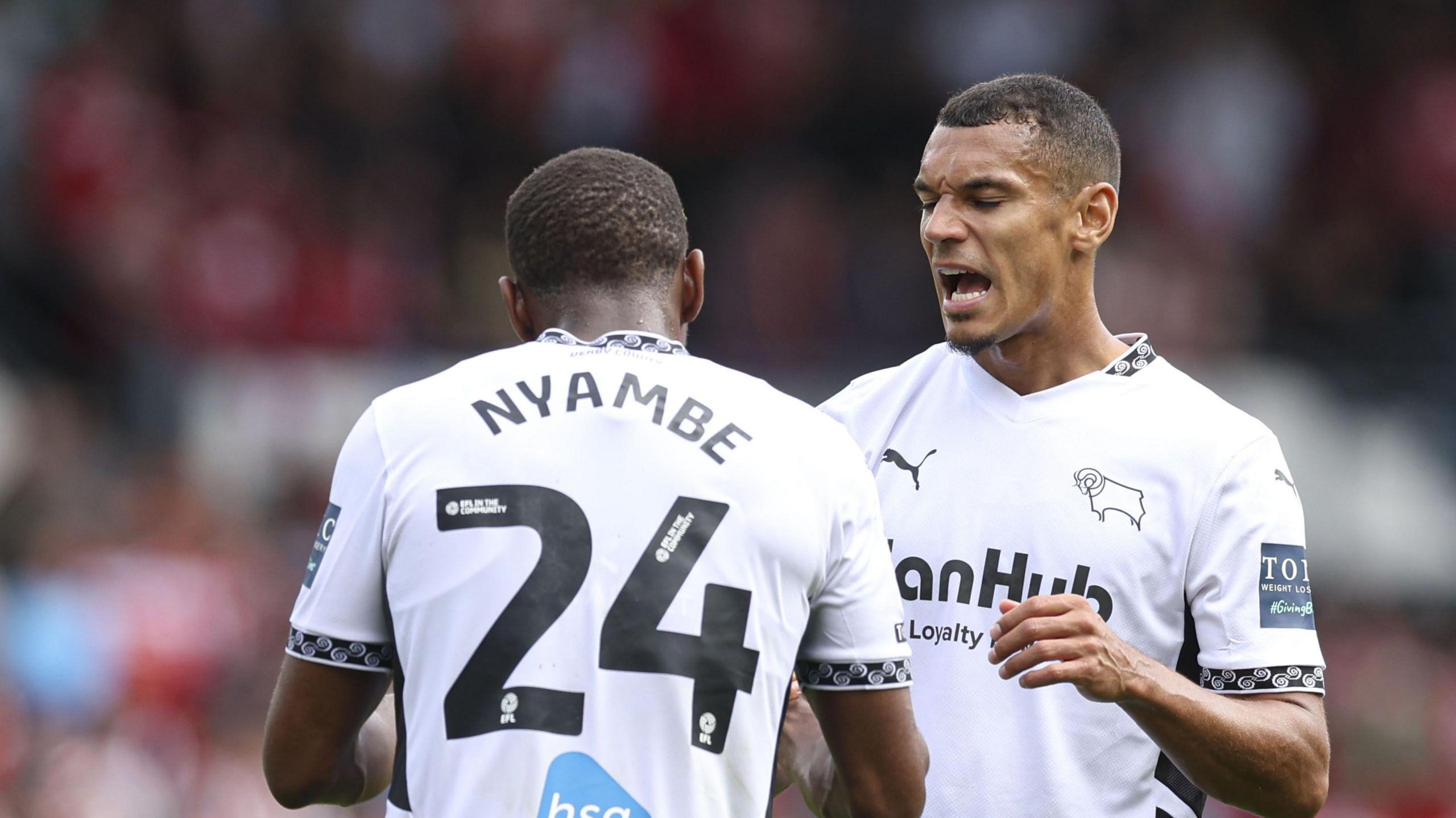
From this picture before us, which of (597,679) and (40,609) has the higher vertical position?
(40,609)

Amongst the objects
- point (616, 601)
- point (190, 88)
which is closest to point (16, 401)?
point (190, 88)

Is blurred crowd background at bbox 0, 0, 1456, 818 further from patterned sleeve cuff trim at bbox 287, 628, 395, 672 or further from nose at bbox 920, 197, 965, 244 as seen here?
patterned sleeve cuff trim at bbox 287, 628, 395, 672

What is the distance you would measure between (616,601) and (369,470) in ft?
1.58

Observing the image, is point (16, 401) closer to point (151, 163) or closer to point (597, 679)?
point (151, 163)

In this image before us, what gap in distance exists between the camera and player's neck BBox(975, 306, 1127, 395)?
4105 mm

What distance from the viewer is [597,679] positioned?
3.10 meters

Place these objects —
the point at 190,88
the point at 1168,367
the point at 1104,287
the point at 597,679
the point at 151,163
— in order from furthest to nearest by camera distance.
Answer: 1. the point at 190,88
2. the point at 151,163
3. the point at 1104,287
4. the point at 1168,367
5. the point at 597,679

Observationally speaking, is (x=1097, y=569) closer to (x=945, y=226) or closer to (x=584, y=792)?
(x=945, y=226)

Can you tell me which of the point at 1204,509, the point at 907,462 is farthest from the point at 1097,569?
the point at 907,462

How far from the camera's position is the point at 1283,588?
3760 millimetres

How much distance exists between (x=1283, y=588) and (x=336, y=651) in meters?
1.85

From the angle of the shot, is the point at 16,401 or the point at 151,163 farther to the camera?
the point at 151,163

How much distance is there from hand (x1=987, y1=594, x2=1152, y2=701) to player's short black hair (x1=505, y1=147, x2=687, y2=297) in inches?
34.2

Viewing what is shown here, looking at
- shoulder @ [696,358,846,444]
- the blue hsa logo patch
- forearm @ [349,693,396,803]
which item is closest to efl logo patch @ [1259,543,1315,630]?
shoulder @ [696,358,846,444]
